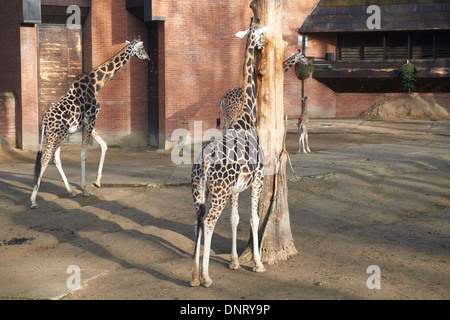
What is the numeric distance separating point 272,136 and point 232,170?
161cm

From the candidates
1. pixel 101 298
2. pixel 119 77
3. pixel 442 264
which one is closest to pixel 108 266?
pixel 101 298

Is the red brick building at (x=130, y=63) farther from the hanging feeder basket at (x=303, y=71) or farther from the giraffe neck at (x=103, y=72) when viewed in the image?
the giraffe neck at (x=103, y=72)

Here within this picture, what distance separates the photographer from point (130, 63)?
23109mm

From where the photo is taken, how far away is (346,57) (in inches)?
1153

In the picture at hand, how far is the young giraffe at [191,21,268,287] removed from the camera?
8.08m

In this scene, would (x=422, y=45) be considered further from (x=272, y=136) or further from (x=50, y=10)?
(x=272, y=136)

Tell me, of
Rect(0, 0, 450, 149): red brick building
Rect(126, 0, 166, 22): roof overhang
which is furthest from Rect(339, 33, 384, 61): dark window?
Rect(126, 0, 166, 22): roof overhang

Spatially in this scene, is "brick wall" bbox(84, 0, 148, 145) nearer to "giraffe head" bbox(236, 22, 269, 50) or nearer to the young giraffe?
"giraffe head" bbox(236, 22, 269, 50)

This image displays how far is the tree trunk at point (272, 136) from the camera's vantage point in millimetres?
9516

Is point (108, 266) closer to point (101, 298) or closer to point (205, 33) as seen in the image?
point (101, 298)

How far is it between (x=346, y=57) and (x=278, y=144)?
68.7ft

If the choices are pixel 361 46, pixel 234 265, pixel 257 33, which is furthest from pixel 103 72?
pixel 361 46

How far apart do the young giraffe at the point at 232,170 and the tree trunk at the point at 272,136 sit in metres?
0.37

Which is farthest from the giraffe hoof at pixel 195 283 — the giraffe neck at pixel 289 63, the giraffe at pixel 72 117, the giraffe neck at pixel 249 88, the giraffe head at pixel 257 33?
the giraffe neck at pixel 289 63
